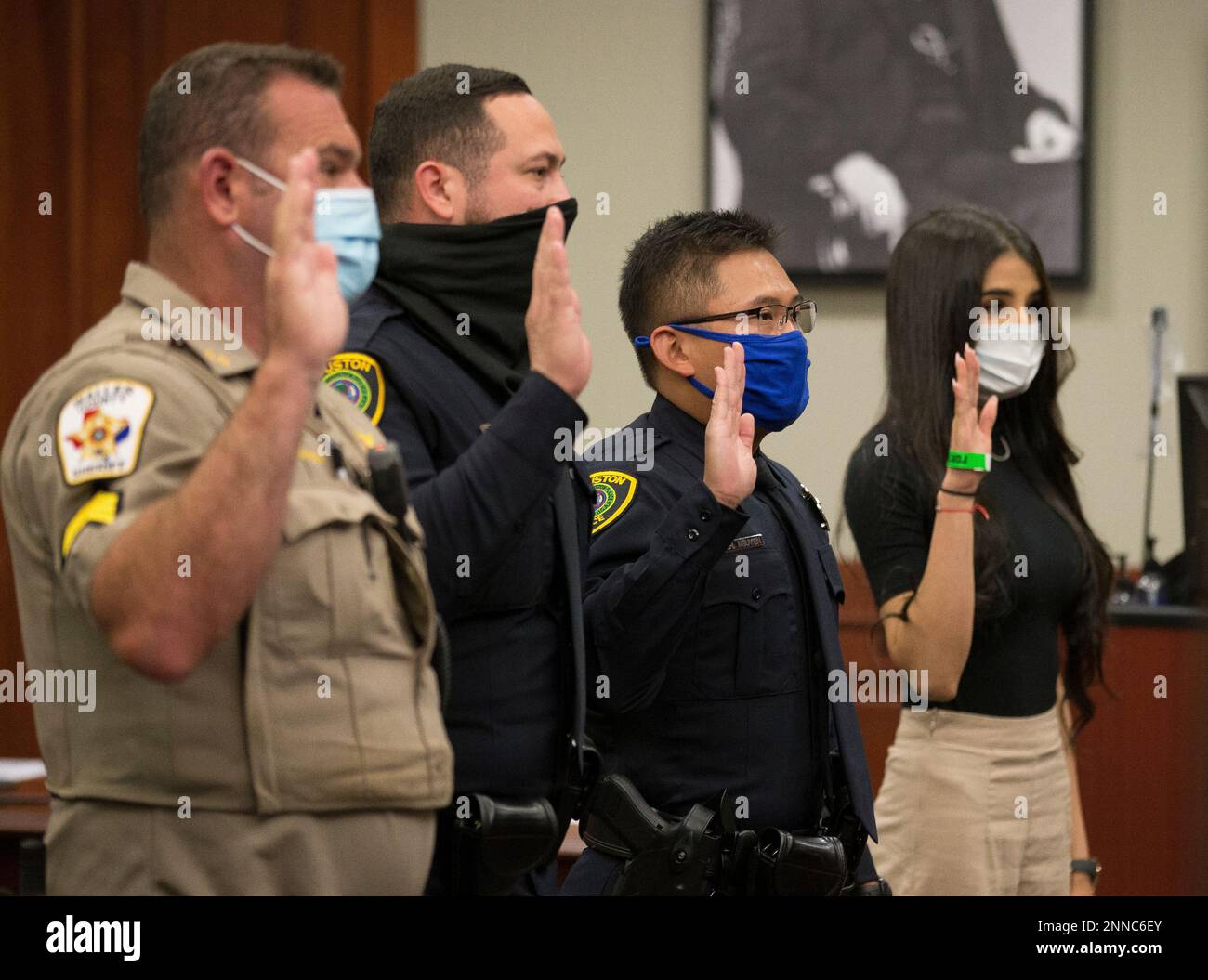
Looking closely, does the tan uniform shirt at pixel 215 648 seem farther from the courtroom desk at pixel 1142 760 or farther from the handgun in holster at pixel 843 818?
the courtroom desk at pixel 1142 760

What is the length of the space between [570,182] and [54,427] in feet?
10.6

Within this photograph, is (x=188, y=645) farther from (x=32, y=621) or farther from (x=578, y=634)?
(x=578, y=634)

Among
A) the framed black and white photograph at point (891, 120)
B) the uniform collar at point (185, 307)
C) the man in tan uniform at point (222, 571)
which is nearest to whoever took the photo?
the man in tan uniform at point (222, 571)

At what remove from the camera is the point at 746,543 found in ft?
6.66

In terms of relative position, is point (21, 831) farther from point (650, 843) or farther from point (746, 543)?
point (746, 543)

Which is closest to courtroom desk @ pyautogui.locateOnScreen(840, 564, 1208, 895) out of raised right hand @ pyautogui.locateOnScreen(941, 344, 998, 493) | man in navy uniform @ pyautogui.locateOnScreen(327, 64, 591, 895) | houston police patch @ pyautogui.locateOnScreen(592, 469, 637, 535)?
raised right hand @ pyautogui.locateOnScreen(941, 344, 998, 493)

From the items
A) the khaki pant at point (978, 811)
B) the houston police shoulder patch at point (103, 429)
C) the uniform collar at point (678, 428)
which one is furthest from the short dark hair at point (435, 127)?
the khaki pant at point (978, 811)

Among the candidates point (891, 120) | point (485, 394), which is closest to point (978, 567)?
point (485, 394)

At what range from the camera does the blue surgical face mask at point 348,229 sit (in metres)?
1.37

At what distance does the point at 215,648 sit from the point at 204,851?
6.6 inches

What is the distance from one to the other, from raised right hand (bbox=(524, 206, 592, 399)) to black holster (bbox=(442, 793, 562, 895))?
0.45m

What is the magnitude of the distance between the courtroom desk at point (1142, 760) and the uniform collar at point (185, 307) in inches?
103
